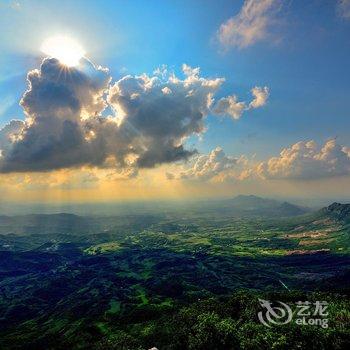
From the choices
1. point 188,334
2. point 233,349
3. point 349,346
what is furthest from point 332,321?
point 188,334

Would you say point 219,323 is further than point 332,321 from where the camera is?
Yes

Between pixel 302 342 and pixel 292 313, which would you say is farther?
pixel 292 313

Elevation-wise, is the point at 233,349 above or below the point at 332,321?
below

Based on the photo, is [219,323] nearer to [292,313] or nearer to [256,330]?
[256,330]

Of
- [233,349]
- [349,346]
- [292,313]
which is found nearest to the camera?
[349,346]

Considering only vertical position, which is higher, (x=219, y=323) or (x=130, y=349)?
(x=219, y=323)

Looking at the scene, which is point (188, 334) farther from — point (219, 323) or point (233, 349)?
point (233, 349)

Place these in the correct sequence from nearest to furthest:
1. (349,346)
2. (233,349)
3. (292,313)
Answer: (349,346), (233,349), (292,313)

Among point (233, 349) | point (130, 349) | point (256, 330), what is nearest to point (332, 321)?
point (256, 330)
